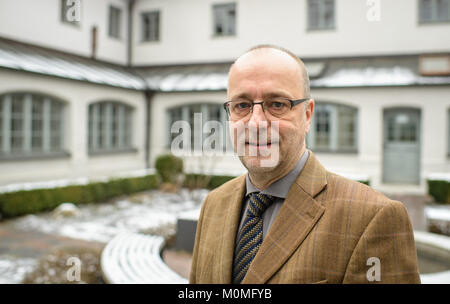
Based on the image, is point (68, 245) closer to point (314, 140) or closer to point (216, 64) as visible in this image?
point (314, 140)

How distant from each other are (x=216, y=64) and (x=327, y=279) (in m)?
15.3

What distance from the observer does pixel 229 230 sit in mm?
1439

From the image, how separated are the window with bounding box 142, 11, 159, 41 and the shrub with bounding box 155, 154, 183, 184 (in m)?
6.31

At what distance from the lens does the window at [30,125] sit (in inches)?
389

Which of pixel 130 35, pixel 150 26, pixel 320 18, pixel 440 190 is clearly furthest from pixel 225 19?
pixel 440 190

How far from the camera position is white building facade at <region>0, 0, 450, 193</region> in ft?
36.5

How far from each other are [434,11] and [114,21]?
12.1m

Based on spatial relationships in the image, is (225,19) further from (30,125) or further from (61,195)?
(61,195)

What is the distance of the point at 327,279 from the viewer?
118 cm

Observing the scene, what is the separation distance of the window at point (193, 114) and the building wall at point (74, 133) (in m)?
1.15

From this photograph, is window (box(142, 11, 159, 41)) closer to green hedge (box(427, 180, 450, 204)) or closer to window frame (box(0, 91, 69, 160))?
window frame (box(0, 91, 69, 160))

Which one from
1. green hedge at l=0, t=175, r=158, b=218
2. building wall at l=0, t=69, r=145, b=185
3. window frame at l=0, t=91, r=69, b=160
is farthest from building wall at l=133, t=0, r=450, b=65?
green hedge at l=0, t=175, r=158, b=218
